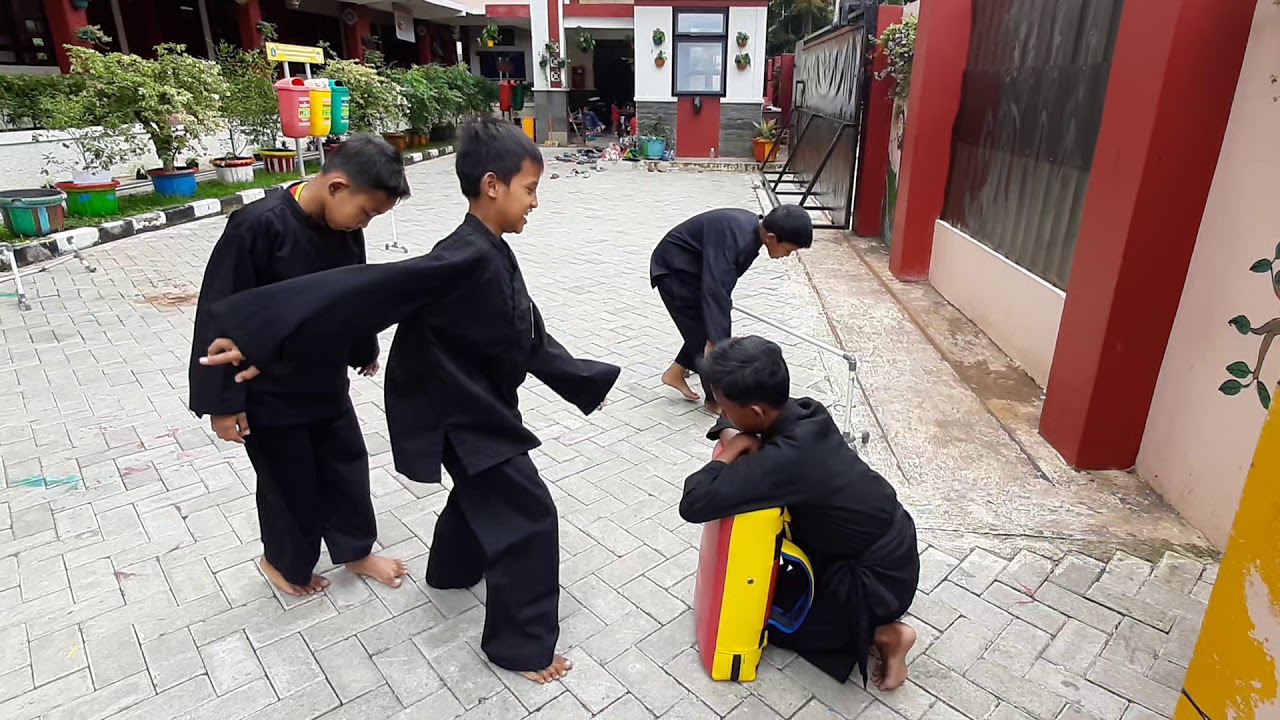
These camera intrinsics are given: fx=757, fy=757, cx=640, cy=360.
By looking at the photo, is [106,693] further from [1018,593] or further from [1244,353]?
[1244,353]

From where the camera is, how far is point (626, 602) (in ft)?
8.59

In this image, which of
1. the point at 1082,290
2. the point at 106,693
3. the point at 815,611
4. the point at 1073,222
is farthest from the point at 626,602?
the point at 1073,222

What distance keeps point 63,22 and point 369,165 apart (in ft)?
42.1

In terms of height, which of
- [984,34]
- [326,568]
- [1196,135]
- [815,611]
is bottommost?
[326,568]

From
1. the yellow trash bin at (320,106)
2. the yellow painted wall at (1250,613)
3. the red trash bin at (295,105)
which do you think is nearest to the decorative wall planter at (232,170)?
the red trash bin at (295,105)

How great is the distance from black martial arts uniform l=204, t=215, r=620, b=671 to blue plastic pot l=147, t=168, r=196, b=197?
31.4 feet

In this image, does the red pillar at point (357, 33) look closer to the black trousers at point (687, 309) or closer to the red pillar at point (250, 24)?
the red pillar at point (250, 24)

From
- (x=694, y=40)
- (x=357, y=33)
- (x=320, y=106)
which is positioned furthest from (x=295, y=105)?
(x=357, y=33)

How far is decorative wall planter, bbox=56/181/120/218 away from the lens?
8375mm

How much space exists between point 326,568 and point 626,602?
1141 mm

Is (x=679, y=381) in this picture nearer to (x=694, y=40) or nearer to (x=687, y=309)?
(x=687, y=309)

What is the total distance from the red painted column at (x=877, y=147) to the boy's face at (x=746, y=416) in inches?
259

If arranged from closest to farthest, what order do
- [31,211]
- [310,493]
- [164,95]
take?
[310,493] < [31,211] < [164,95]

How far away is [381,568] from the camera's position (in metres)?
2.70
